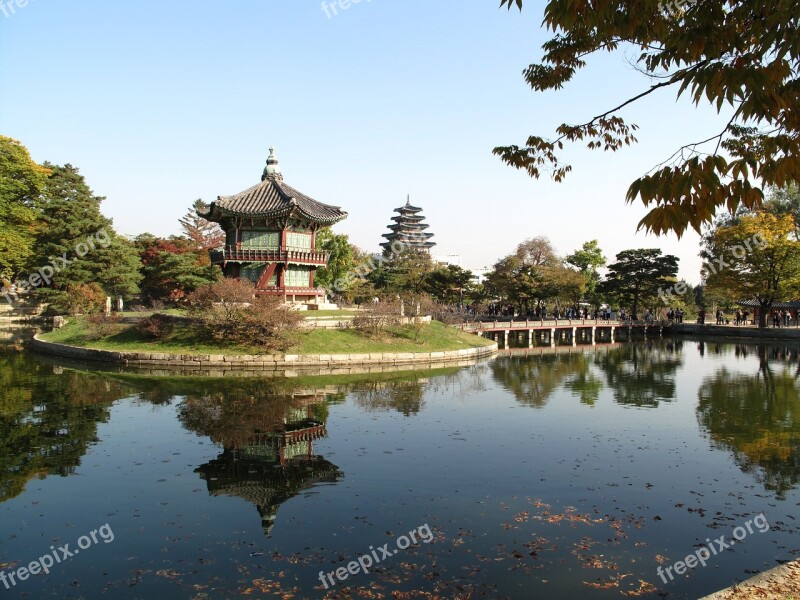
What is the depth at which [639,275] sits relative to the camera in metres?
59.3

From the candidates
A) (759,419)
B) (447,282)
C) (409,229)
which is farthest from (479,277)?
(759,419)

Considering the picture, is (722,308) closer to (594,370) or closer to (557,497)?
(594,370)

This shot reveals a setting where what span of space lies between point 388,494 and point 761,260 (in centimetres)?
4891

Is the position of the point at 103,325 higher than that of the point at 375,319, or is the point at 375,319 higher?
the point at 375,319

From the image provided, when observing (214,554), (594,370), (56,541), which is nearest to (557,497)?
(214,554)

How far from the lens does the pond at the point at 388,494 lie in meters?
7.36

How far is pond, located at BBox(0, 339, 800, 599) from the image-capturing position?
7359mm

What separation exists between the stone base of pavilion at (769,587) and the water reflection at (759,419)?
4.76m

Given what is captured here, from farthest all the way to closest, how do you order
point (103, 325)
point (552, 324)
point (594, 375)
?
point (552, 324), point (103, 325), point (594, 375)

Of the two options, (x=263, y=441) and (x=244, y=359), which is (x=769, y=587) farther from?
(x=244, y=359)

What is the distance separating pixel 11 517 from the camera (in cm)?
909

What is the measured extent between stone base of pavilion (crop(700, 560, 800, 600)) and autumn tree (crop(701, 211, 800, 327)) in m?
47.9

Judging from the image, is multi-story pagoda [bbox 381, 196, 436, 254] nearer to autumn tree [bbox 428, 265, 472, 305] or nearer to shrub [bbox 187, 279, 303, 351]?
autumn tree [bbox 428, 265, 472, 305]

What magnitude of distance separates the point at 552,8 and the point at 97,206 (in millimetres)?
47284
